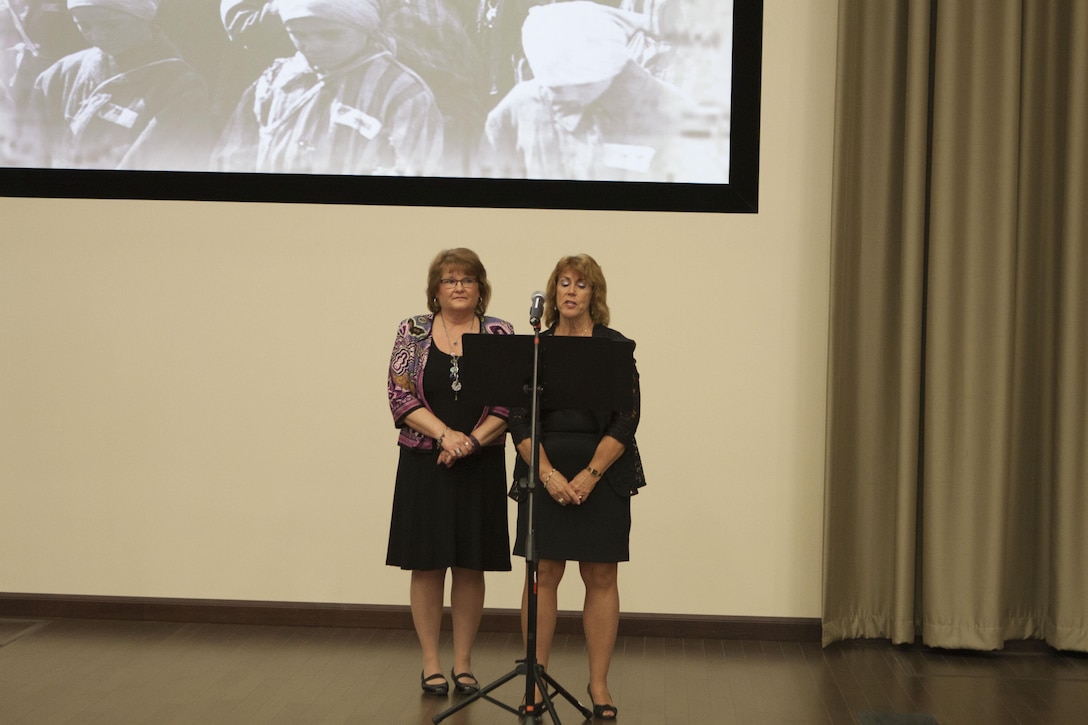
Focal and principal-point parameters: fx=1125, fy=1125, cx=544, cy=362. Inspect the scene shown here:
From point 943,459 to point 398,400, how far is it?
2258mm

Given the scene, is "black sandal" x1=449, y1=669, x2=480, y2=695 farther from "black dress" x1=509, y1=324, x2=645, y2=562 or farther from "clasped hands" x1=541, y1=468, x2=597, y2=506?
"clasped hands" x1=541, y1=468, x2=597, y2=506

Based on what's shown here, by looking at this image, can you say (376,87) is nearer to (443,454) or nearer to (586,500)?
(443,454)

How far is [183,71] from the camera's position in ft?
16.5

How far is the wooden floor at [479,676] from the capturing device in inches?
146

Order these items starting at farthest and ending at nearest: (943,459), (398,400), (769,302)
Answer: (769,302) → (943,459) → (398,400)

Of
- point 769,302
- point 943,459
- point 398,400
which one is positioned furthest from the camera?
point 769,302

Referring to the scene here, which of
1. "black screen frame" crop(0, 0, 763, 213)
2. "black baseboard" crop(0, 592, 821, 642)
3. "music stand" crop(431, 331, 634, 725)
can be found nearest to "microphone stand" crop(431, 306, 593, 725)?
"music stand" crop(431, 331, 634, 725)

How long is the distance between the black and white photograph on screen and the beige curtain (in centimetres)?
68

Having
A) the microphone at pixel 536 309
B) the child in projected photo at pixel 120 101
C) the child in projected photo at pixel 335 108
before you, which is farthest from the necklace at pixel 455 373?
the child in projected photo at pixel 120 101

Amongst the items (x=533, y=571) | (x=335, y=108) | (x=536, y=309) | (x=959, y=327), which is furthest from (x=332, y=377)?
(x=959, y=327)

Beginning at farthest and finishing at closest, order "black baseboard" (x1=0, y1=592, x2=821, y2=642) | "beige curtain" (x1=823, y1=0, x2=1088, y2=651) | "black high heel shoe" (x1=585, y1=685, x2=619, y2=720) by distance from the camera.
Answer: "black baseboard" (x1=0, y1=592, x2=821, y2=642) → "beige curtain" (x1=823, y1=0, x2=1088, y2=651) → "black high heel shoe" (x1=585, y1=685, x2=619, y2=720)

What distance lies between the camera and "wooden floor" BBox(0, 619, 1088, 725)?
3699mm

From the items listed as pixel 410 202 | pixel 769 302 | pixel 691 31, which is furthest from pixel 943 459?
pixel 410 202

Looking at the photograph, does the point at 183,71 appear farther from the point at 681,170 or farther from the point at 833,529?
the point at 833,529
